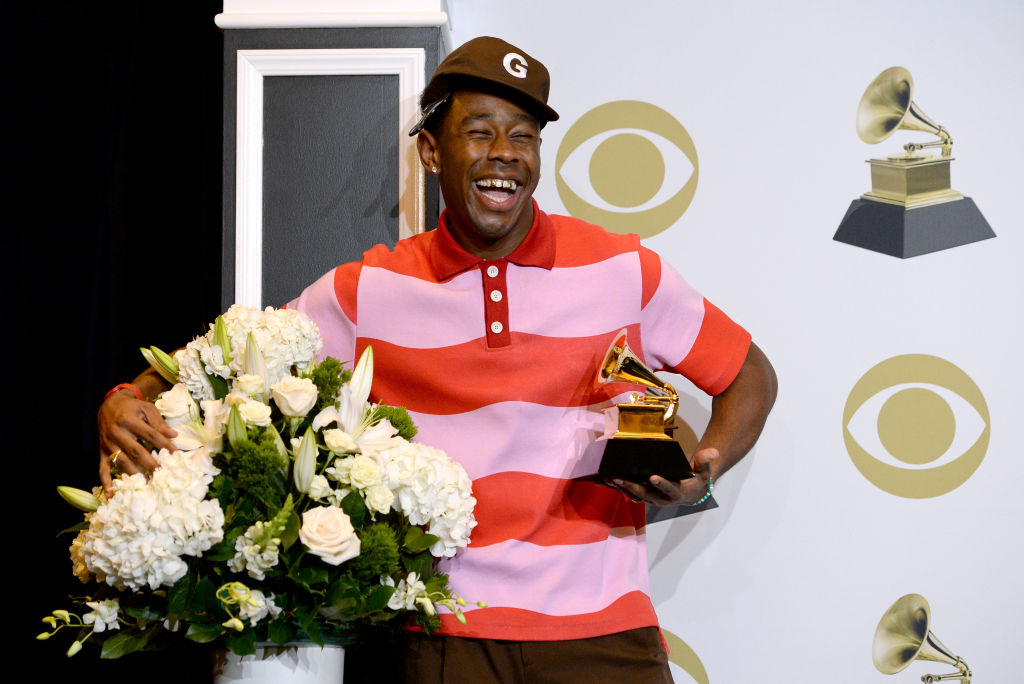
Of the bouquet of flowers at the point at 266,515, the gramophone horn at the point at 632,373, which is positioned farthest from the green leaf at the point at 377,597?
the gramophone horn at the point at 632,373

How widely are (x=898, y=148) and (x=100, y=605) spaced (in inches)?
84.0

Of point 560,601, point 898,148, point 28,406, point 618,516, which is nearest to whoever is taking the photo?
point 560,601

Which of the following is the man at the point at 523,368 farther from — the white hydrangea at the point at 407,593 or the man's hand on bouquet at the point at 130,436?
the white hydrangea at the point at 407,593

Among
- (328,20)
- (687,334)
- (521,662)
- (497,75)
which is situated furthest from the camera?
(328,20)

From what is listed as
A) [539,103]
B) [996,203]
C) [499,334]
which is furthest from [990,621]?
[539,103]

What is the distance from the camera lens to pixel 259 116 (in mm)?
2045

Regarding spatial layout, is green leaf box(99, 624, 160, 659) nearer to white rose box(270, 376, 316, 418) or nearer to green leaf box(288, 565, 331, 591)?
green leaf box(288, 565, 331, 591)

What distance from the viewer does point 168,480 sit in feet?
3.98

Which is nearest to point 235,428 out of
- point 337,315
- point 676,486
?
point 337,315

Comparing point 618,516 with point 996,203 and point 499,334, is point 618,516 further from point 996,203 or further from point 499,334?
point 996,203

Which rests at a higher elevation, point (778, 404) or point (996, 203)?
point (996, 203)

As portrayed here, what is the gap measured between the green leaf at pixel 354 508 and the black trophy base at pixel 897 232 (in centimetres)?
159

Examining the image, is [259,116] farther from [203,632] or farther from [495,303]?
[203,632]

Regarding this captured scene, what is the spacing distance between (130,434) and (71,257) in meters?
0.89
